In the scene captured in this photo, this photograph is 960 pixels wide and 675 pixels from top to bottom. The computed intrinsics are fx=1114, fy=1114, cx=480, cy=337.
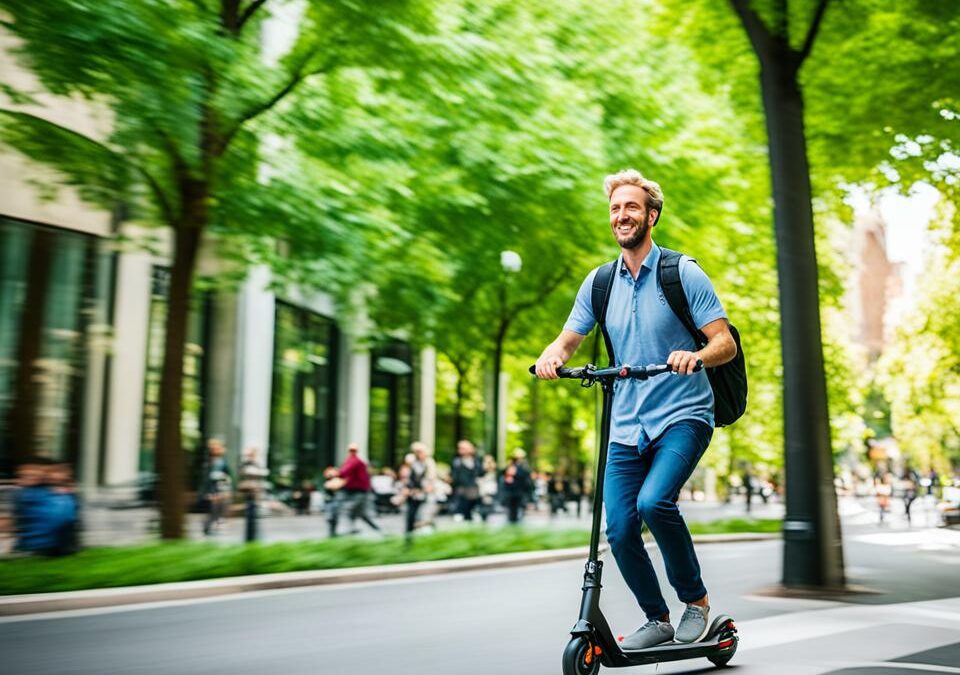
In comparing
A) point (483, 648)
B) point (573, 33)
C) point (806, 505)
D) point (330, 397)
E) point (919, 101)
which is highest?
point (573, 33)

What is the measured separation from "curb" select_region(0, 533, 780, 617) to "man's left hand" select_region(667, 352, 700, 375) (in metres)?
2.72

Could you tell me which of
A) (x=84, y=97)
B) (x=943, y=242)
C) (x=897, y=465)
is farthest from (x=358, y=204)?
(x=897, y=465)

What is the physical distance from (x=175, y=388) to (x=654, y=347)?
9094 millimetres

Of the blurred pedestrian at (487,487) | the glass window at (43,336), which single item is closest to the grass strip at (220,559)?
the glass window at (43,336)

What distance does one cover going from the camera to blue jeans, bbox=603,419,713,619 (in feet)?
13.8

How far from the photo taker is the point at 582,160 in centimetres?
1605

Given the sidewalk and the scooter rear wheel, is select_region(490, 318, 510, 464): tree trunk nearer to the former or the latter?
the sidewalk

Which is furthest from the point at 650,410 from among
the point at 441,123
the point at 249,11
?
the point at 441,123

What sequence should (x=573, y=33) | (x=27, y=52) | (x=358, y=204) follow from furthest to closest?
1. (x=573, y=33)
2. (x=358, y=204)
3. (x=27, y=52)

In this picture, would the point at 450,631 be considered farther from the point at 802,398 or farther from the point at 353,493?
the point at 353,493

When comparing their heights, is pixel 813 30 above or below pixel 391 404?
above

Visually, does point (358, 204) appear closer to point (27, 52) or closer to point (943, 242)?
point (27, 52)

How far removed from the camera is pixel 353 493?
16.9 meters

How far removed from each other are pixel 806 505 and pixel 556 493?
22340 mm
